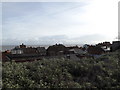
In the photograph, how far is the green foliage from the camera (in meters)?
4.72

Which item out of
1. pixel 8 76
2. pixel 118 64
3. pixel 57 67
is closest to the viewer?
pixel 8 76

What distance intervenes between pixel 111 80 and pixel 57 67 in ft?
5.12

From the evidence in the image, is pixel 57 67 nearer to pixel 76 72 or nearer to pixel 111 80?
pixel 76 72

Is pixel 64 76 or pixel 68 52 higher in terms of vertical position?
pixel 64 76

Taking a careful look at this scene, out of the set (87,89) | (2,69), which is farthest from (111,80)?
(2,69)

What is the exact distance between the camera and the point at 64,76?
16.9 ft

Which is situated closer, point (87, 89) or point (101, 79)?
point (87, 89)

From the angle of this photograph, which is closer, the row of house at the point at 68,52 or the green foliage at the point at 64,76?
the green foliage at the point at 64,76

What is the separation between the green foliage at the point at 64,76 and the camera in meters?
4.72

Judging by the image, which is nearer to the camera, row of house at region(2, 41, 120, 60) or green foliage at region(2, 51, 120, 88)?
green foliage at region(2, 51, 120, 88)

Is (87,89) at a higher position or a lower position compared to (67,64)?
lower

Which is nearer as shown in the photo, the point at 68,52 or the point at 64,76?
the point at 64,76

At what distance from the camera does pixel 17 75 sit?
504 centimetres

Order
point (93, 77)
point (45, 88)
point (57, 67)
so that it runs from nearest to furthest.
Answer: point (45, 88)
point (93, 77)
point (57, 67)
